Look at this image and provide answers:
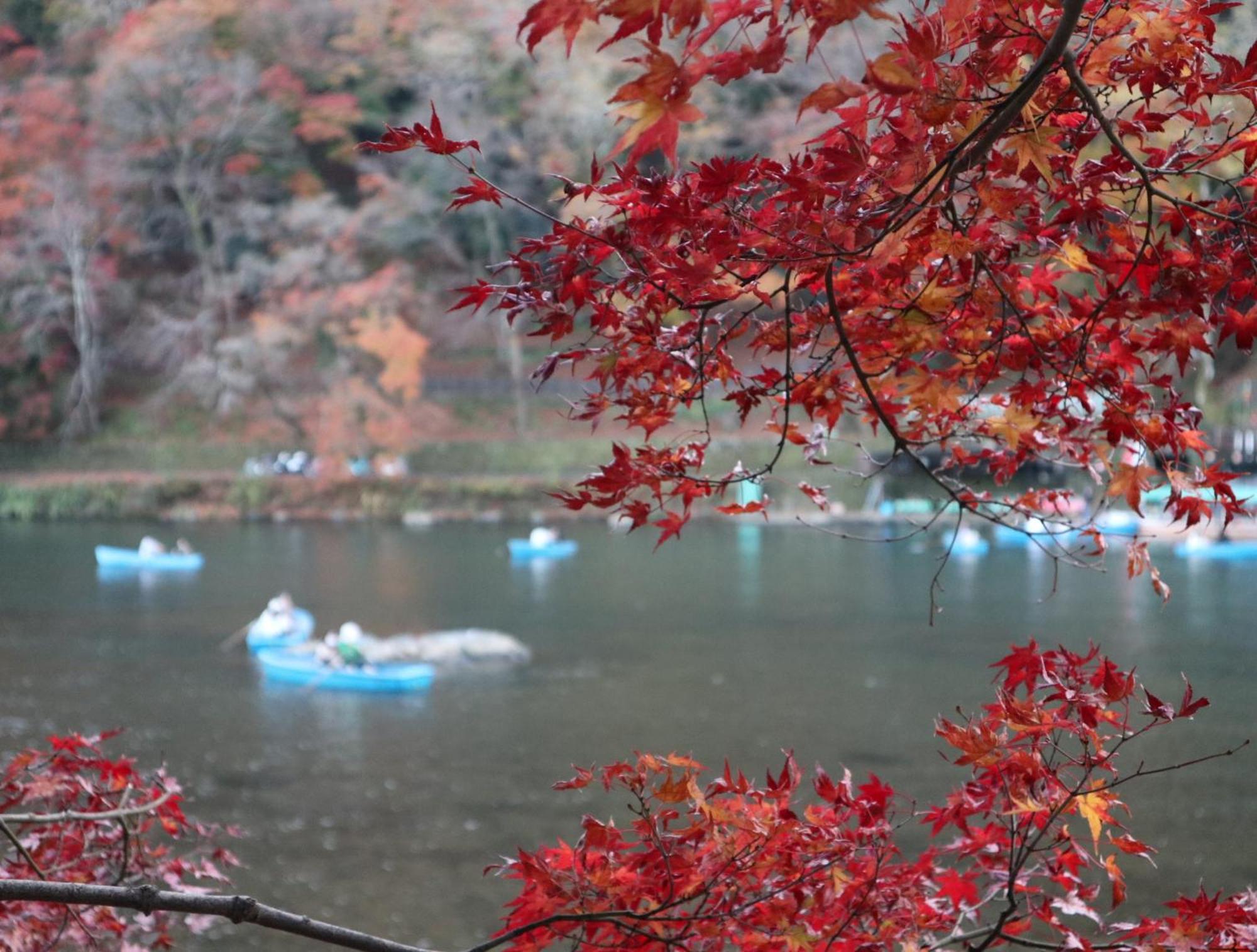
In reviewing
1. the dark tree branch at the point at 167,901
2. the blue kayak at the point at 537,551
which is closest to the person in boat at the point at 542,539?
the blue kayak at the point at 537,551

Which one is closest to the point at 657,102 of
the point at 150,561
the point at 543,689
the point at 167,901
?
the point at 167,901

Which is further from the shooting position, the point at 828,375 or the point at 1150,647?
the point at 1150,647

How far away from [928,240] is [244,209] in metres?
16.5

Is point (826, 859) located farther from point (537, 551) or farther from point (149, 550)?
point (149, 550)

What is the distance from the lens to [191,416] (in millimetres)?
17016

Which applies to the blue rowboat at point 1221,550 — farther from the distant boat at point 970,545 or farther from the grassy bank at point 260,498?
the grassy bank at point 260,498

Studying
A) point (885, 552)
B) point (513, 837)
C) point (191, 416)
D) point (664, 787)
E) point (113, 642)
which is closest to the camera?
point (664, 787)

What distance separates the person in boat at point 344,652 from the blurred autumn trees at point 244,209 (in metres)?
7.93

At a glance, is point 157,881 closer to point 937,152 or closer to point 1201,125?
point 937,152

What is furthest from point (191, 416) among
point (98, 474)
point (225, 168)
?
point (225, 168)

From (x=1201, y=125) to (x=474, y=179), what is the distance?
2.37 feet

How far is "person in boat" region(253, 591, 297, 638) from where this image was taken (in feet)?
25.6

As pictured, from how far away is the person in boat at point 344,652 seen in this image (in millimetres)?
7223

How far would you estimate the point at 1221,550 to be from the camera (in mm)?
10930
